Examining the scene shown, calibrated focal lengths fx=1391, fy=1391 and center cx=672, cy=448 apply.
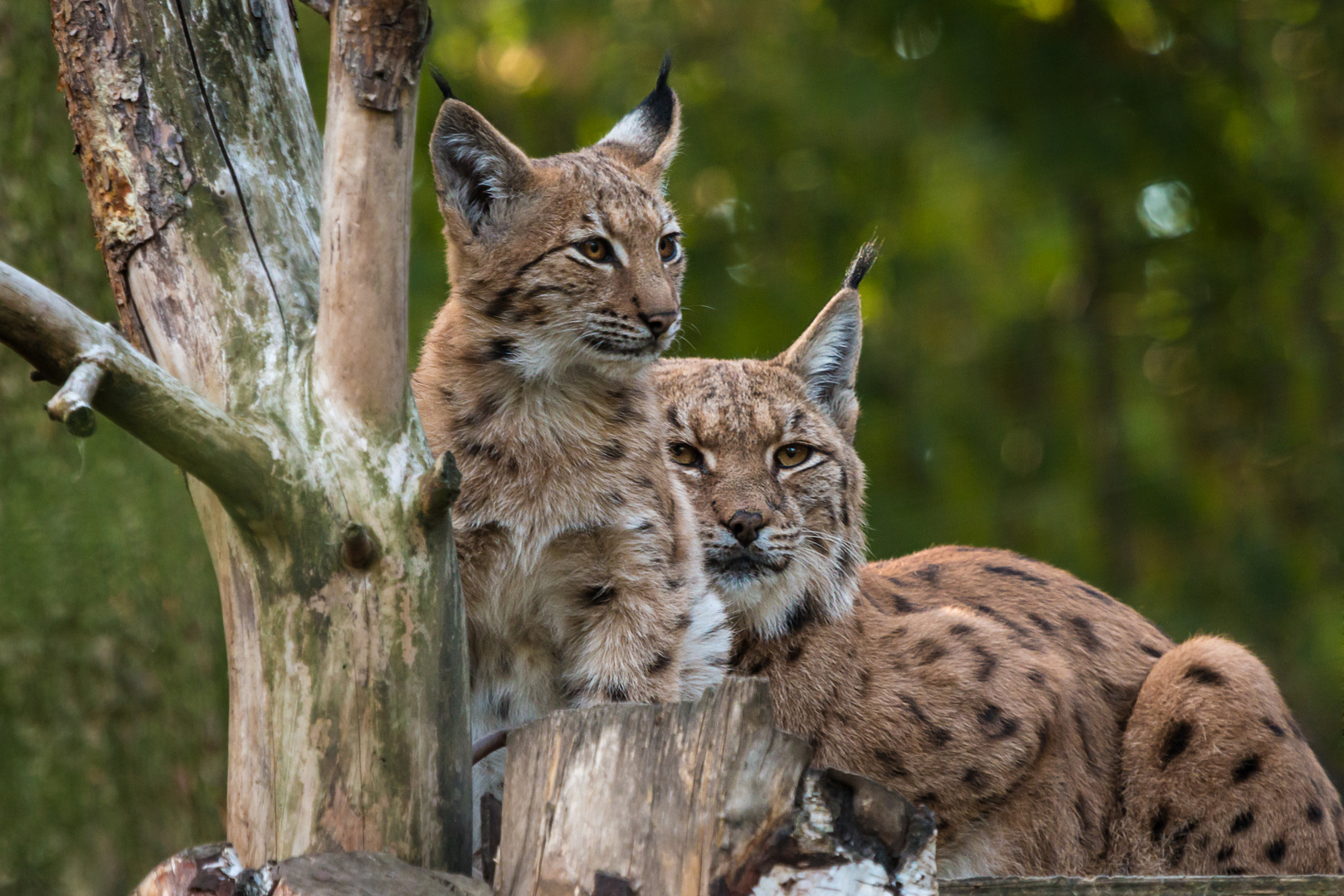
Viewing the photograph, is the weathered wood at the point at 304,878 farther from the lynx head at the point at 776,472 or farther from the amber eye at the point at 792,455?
the amber eye at the point at 792,455

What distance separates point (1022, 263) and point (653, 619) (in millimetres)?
6751

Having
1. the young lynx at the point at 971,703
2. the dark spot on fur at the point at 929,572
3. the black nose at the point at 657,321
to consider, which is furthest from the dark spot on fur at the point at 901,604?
the black nose at the point at 657,321

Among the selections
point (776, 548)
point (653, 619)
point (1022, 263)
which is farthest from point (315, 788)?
point (1022, 263)

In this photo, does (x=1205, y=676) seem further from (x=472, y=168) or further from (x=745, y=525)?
(x=472, y=168)

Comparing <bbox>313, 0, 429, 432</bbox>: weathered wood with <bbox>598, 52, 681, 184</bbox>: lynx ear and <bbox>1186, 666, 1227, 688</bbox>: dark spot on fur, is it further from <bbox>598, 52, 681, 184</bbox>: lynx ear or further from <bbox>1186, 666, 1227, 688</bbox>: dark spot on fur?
<bbox>1186, 666, 1227, 688</bbox>: dark spot on fur

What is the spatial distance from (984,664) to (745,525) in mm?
1099

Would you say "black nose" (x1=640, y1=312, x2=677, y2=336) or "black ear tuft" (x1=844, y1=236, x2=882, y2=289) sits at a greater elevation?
"black ear tuft" (x1=844, y1=236, x2=882, y2=289)

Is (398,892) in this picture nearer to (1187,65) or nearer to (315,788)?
(315,788)

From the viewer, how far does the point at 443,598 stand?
126 inches

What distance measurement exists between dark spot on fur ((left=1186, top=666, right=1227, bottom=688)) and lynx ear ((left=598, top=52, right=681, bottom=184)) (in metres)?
2.69

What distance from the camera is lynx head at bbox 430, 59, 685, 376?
14.5 feet

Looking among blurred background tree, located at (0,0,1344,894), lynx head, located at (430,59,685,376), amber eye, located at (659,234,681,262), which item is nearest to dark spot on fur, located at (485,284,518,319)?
Answer: lynx head, located at (430,59,685,376)

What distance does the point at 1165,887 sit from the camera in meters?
3.30

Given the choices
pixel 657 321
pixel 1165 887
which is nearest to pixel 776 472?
pixel 657 321
